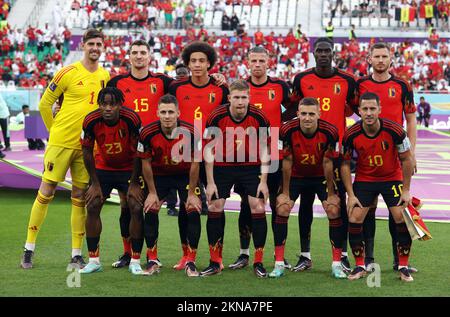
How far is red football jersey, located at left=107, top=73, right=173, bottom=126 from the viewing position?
27.5 ft

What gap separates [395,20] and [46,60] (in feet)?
48.4

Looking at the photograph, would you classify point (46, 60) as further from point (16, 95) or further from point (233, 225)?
point (233, 225)

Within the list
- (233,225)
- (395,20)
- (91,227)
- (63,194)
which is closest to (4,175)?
(63,194)

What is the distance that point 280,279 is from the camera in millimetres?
7773

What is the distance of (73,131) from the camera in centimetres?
833

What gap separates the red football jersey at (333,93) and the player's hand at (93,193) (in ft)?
6.95

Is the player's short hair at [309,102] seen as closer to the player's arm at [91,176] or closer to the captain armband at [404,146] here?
the captain armband at [404,146]

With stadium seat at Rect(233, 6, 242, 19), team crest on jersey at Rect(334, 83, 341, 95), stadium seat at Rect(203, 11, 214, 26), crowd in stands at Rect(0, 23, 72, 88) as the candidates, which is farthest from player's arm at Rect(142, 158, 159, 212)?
stadium seat at Rect(233, 6, 242, 19)

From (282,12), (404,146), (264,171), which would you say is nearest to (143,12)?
(282,12)

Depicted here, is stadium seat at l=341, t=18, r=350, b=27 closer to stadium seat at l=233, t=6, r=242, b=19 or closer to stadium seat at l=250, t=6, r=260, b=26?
stadium seat at l=250, t=6, r=260, b=26

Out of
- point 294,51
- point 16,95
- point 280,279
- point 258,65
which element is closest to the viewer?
point 280,279

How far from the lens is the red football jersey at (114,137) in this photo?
796cm

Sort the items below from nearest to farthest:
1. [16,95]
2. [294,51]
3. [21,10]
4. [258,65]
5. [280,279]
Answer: [280,279], [258,65], [16,95], [294,51], [21,10]

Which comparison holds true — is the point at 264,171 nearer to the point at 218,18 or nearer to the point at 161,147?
the point at 161,147
